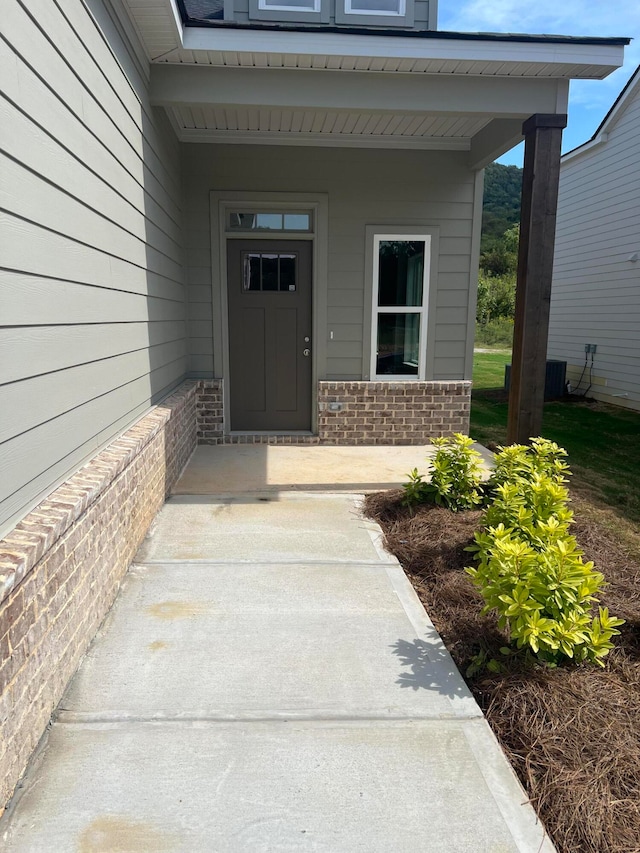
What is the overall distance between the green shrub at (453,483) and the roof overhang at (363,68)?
2597 millimetres

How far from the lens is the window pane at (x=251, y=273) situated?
6463mm

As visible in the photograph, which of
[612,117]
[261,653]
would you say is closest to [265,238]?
[261,653]

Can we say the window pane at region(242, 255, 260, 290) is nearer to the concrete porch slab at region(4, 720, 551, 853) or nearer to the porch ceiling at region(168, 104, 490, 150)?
the porch ceiling at region(168, 104, 490, 150)

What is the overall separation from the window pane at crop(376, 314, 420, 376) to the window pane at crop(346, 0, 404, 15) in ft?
9.59

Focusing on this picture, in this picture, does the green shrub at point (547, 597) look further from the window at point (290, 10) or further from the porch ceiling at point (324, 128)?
the window at point (290, 10)

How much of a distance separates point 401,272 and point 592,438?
3336mm

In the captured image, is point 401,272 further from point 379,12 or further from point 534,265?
point 379,12

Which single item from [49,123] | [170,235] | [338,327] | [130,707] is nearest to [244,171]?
[170,235]

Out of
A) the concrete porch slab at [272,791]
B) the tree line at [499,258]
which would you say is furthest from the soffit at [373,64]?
the tree line at [499,258]

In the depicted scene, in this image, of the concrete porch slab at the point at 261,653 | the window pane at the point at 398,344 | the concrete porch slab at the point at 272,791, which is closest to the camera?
the concrete porch slab at the point at 272,791

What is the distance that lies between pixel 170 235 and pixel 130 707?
4.18 metres

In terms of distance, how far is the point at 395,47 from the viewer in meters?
4.12

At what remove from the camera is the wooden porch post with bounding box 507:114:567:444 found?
181 inches

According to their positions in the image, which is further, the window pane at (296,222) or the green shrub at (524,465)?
the window pane at (296,222)
